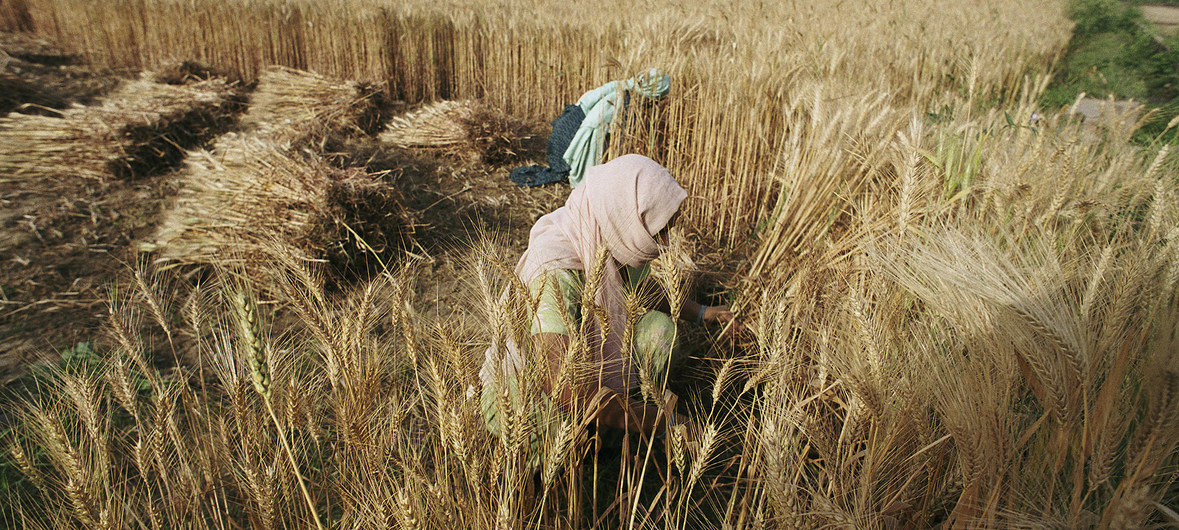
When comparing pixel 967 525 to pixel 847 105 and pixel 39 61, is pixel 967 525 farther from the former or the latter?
pixel 39 61

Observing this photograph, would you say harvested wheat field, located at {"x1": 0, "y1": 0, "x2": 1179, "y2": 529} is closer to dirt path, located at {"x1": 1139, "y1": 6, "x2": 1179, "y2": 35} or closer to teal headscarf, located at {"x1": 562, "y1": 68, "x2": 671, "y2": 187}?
teal headscarf, located at {"x1": 562, "y1": 68, "x2": 671, "y2": 187}

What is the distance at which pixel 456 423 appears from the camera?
790mm

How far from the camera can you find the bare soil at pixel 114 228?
254 centimetres

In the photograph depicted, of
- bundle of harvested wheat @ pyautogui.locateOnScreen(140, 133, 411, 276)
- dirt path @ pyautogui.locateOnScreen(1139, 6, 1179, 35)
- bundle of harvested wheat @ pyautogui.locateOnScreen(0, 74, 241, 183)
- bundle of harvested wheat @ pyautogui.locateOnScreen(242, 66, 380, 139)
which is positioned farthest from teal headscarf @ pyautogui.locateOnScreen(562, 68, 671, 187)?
dirt path @ pyautogui.locateOnScreen(1139, 6, 1179, 35)

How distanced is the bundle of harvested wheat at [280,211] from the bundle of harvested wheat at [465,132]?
145 cm

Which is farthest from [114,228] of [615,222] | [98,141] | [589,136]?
[615,222]

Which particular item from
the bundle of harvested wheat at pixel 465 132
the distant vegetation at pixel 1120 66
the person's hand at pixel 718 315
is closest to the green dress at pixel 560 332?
the person's hand at pixel 718 315

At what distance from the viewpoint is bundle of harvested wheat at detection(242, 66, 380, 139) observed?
5027 mm

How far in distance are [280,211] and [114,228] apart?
1.33m

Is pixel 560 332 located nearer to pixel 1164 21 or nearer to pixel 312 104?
pixel 312 104

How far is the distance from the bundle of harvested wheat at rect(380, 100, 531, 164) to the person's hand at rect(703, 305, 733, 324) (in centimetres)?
274

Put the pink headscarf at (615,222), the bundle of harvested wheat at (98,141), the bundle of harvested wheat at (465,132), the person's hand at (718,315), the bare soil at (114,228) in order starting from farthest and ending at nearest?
1. the bundle of harvested wheat at (465,132)
2. the bundle of harvested wheat at (98,141)
3. the bare soil at (114,228)
4. the person's hand at (718,315)
5. the pink headscarf at (615,222)

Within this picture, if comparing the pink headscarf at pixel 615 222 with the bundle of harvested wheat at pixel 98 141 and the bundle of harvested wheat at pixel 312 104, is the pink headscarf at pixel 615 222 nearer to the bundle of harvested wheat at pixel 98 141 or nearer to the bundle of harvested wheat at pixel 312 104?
the bundle of harvested wheat at pixel 98 141

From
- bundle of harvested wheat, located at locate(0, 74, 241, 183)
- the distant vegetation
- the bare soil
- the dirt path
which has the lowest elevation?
the bare soil
